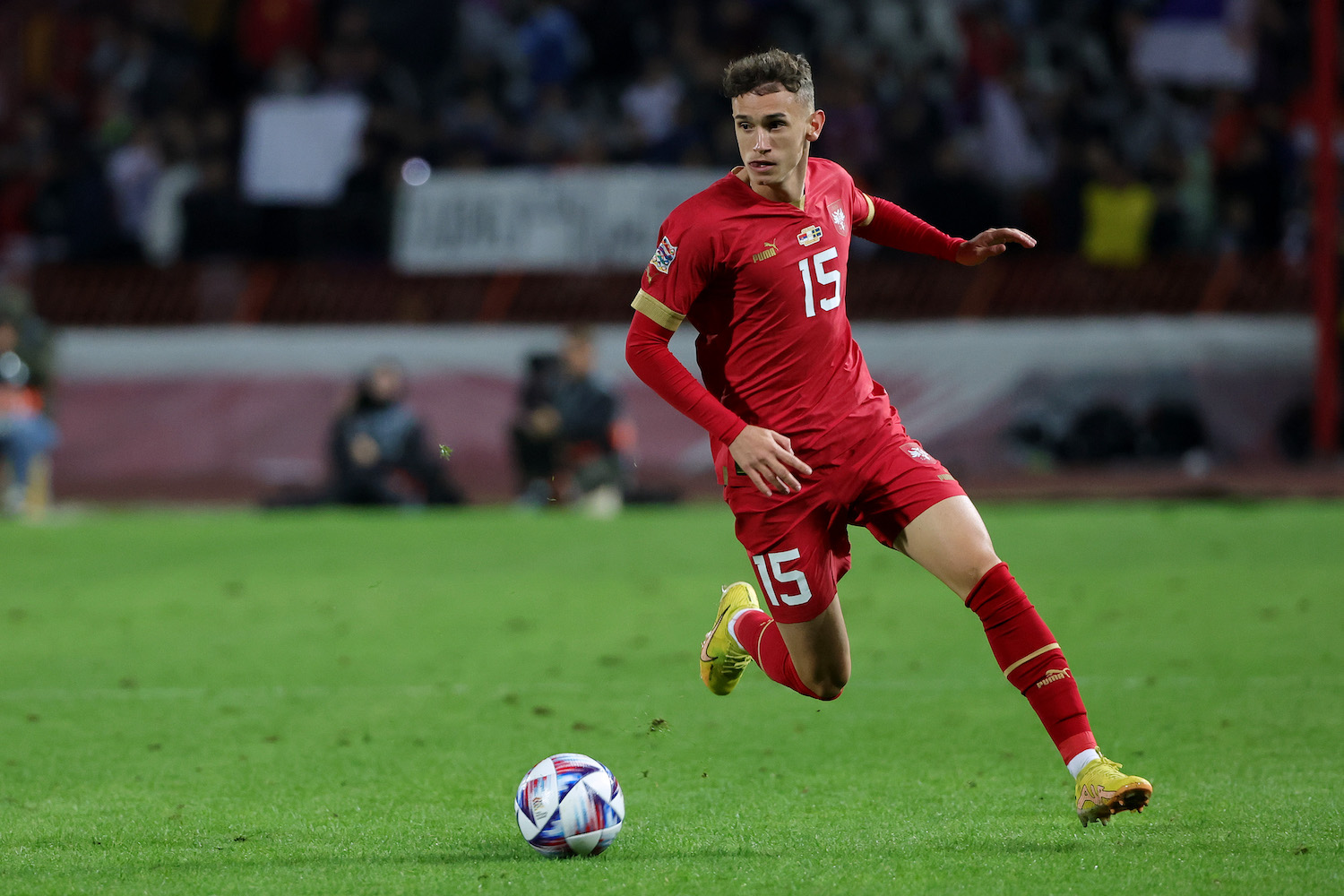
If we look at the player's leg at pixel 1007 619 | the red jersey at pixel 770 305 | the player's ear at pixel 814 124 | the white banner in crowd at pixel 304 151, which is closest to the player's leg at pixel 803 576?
the red jersey at pixel 770 305

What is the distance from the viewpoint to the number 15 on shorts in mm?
5020

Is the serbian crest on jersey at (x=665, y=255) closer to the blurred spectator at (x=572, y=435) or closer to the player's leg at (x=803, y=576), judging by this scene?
the player's leg at (x=803, y=576)

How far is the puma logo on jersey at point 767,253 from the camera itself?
4.91 metres

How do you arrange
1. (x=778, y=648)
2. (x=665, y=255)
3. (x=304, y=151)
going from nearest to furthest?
1. (x=665, y=255)
2. (x=778, y=648)
3. (x=304, y=151)

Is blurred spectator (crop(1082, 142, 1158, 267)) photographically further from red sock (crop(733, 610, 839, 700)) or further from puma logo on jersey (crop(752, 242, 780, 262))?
puma logo on jersey (crop(752, 242, 780, 262))

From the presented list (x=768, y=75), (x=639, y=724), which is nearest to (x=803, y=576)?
(x=768, y=75)

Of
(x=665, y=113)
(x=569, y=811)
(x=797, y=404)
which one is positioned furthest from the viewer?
(x=665, y=113)

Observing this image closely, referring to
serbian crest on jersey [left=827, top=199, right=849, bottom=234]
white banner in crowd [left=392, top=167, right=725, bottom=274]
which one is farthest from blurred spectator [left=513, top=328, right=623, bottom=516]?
serbian crest on jersey [left=827, top=199, right=849, bottom=234]

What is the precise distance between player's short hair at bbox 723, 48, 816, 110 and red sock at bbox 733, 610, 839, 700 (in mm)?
1704

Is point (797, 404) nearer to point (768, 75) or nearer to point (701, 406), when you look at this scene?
point (701, 406)

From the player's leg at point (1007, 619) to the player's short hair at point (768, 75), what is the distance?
1.31 m

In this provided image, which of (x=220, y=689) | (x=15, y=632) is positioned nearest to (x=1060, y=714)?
(x=220, y=689)

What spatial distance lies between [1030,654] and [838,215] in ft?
4.84

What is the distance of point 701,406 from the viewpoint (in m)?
4.75
